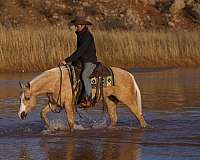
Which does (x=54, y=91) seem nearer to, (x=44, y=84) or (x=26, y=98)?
(x=44, y=84)

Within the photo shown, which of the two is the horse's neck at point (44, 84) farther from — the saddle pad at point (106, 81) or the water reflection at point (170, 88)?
the water reflection at point (170, 88)

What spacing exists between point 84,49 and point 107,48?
18.3 m

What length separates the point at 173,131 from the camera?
13.9 m

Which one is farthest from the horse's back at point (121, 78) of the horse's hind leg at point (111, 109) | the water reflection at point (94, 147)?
the water reflection at point (94, 147)

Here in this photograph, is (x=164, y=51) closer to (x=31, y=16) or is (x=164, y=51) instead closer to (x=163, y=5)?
(x=31, y=16)

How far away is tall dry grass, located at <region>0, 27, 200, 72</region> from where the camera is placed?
30.1 m

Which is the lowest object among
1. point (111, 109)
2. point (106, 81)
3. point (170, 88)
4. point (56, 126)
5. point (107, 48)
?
point (56, 126)

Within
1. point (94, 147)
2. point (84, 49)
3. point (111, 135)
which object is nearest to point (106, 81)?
point (84, 49)

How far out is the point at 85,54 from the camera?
14586 millimetres

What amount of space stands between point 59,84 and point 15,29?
16760 millimetres

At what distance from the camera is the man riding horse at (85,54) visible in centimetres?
1442

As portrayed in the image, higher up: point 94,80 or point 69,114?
point 94,80

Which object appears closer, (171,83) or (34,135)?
(34,135)

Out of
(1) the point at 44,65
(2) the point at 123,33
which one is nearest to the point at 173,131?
(1) the point at 44,65
